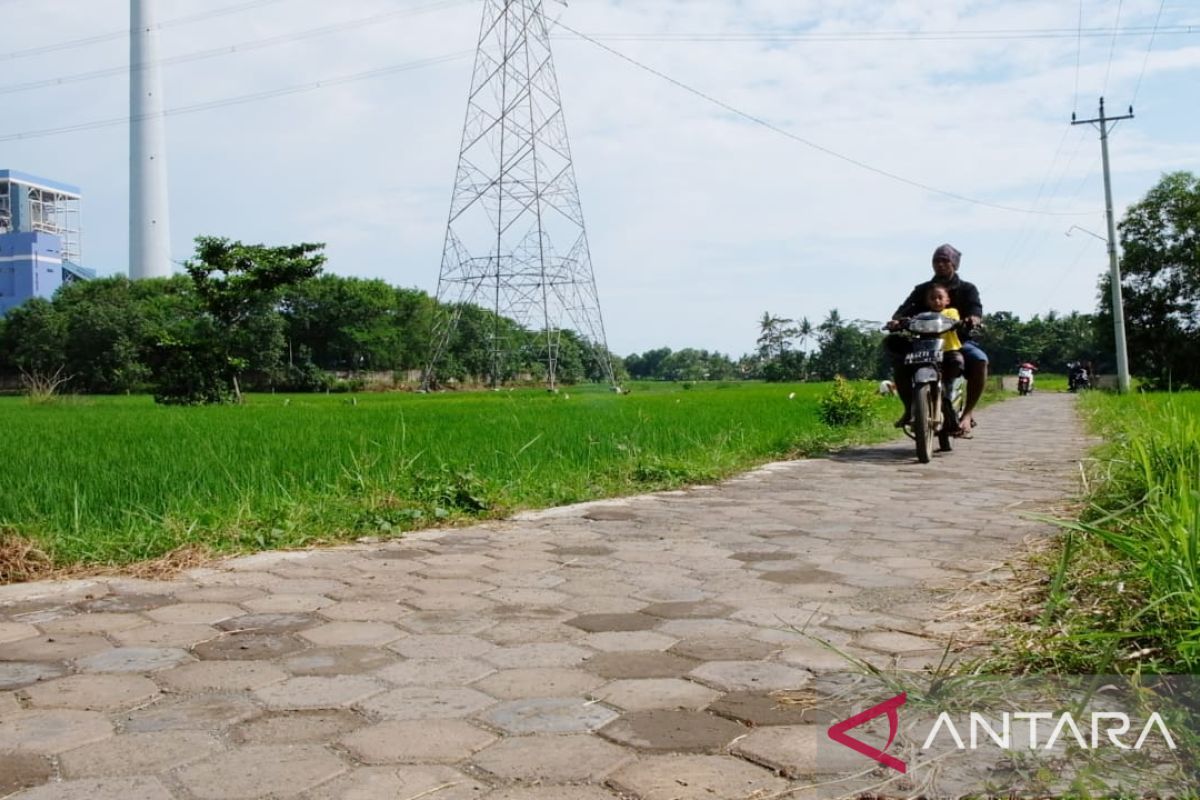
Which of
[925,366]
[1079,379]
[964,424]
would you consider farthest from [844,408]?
[1079,379]

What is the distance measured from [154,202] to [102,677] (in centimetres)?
6959

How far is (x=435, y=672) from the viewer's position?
2.13 m

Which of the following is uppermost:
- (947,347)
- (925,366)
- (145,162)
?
(145,162)

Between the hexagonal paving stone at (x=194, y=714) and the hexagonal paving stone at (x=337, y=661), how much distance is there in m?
0.21

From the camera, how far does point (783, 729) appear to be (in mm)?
1733

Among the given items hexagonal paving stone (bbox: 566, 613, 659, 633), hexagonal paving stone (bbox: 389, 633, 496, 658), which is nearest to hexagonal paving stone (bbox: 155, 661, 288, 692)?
hexagonal paving stone (bbox: 389, 633, 496, 658)

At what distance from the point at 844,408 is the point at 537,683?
8.79 m

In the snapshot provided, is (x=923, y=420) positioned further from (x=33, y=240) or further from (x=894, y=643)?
(x=33, y=240)

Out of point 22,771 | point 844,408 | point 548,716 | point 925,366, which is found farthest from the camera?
point 844,408

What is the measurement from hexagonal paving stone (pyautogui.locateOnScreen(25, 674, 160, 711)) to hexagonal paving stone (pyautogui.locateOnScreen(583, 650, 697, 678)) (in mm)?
964

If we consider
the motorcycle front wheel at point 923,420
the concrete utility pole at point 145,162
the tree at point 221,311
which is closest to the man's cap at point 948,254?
the motorcycle front wheel at point 923,420

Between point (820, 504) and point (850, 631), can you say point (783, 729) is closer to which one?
point (850, 631)

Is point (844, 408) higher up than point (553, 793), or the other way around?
point (844, 408)

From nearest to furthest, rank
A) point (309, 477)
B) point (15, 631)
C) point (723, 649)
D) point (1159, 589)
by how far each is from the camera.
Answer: point (1159, 589)
point (723, 649)
point (15, 631)
point (309, 477)
